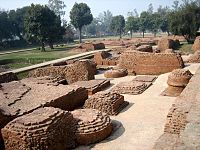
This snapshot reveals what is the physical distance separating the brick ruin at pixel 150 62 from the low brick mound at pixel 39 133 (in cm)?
950

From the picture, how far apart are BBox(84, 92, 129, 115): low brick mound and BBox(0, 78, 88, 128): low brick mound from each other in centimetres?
73

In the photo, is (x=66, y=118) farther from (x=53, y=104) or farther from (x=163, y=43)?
(x=163, y=43)

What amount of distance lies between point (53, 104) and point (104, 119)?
1952mm

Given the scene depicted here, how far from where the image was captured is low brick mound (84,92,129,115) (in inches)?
361

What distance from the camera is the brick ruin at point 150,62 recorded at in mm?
15438

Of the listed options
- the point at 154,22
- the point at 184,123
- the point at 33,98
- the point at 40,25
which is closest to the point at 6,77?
the point at 33,98

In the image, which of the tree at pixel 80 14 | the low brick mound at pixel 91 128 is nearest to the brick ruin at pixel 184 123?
the low brick mound at pixel 91 128

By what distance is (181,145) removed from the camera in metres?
4.11

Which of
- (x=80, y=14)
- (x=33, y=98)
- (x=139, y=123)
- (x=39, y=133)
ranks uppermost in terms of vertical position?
(x=80, y=14)

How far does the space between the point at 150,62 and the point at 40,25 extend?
19.8m

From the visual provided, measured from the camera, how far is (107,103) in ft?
30.4

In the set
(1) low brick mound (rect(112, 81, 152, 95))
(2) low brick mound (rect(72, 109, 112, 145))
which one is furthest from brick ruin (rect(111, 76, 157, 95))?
(2) low brick mound (rect(72, 109, 112, 145))

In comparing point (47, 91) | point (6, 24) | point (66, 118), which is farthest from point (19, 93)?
point (6, 24)

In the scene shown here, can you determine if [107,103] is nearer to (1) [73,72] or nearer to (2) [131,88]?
(2) [131,88]
